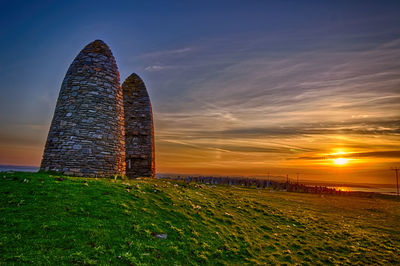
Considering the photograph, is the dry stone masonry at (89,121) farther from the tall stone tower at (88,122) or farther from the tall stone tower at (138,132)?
the tall stone tower at (138,132)

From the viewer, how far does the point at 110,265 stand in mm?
7223

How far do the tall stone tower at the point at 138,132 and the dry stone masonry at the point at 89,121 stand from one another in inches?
334

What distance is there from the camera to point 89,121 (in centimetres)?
1662

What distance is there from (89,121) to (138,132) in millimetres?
10987

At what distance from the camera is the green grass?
761 cm

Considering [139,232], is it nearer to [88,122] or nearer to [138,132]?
[88,122]

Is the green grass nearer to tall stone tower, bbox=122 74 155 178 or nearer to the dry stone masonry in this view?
the dry stone masonry

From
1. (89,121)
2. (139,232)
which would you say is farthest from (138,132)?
(139,232)

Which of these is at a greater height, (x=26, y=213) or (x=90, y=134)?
(x=90, y=134)

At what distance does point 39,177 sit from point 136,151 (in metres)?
14.5

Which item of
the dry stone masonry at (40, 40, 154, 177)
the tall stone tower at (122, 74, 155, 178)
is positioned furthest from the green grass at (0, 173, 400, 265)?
the tall stone tower at (122, 74, 155, 178)

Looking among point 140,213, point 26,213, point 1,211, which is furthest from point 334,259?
point 1,211

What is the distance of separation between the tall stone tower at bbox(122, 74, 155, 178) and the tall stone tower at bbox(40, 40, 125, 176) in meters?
8.50

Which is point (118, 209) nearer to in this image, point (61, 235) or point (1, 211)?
point (61, 235)
